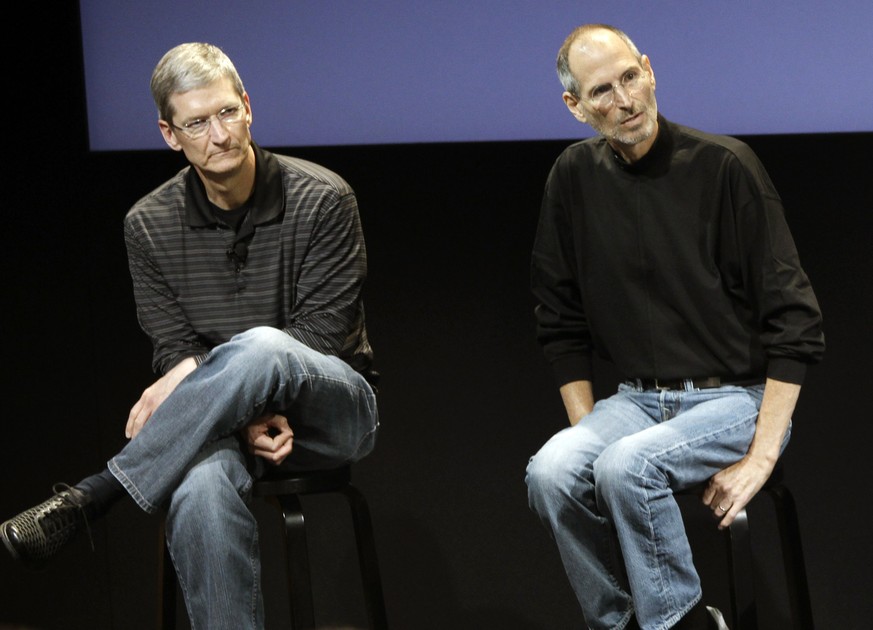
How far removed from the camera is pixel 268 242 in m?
Result: 2.43

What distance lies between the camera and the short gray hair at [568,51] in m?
2.34

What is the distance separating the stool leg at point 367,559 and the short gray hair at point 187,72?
89cm

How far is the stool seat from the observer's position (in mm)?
2131

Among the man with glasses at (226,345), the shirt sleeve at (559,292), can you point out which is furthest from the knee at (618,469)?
the man with glasses at (226,345)

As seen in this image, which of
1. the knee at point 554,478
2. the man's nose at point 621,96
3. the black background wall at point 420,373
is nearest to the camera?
the knee at point 554,478

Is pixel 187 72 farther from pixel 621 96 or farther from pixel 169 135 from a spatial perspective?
pixel 621 96

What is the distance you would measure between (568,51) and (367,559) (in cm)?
114

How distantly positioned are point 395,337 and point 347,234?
0.64 meters

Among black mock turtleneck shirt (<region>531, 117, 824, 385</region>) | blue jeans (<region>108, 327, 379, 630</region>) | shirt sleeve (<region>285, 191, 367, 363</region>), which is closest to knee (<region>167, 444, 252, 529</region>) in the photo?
blue jeans (<region>108, 327, 379, 630</region>)

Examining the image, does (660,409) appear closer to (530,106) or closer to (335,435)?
(335,435)

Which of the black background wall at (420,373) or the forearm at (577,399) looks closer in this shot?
the forearm at (577,399)

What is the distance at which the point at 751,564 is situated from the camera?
7.48ft

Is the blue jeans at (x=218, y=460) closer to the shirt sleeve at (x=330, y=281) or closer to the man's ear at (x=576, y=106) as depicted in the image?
the shirt sleeve at (x=330, y=281)

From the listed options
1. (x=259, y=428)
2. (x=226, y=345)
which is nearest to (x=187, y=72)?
(x=226, y=345)
